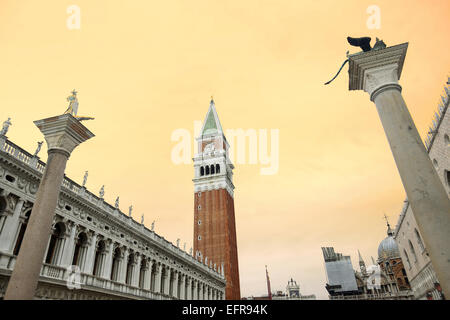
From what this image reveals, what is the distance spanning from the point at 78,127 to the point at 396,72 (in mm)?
8657

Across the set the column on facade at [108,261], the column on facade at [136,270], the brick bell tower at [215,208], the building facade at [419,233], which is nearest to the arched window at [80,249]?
the column on facade at [108,261]

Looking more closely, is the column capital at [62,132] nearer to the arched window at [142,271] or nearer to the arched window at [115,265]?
the arched window at [115,265]

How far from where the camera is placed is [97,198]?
23.9 metres

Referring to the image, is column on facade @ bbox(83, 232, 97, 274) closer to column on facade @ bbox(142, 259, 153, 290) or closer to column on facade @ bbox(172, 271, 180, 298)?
column on facade @ bbox(142, 259, 153, 290)

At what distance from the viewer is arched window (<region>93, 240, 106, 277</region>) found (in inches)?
898

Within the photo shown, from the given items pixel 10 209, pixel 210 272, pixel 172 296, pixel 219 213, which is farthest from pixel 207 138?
pixel 10 209

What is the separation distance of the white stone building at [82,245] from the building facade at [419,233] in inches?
1078

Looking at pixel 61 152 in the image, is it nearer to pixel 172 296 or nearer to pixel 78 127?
pixel 78 127

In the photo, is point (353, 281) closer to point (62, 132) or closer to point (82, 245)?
point (82, 245)

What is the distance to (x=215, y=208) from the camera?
64312 mm

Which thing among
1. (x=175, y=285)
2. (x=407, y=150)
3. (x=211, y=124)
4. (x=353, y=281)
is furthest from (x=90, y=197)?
(x=353, y=281)

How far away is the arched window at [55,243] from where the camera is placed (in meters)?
18.9

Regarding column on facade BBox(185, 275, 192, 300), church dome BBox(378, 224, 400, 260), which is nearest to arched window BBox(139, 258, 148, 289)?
column on facade BBox(185, 275, 192, 300)

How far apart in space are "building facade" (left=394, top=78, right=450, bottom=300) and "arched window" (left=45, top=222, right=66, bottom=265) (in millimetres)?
28878
